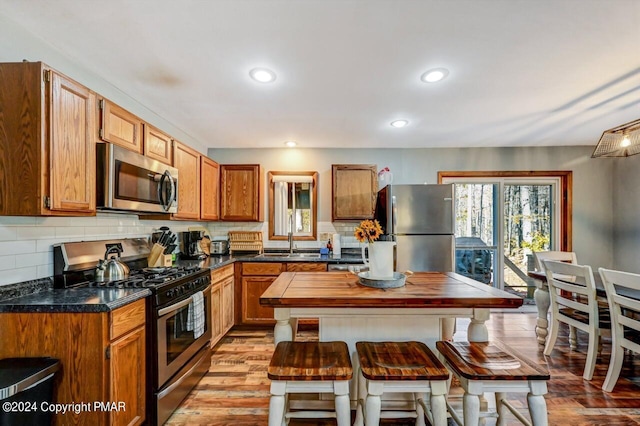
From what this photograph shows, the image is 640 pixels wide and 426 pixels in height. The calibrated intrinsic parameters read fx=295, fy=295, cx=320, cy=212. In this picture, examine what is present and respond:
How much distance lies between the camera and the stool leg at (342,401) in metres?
1.36

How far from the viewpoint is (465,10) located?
155 centimetres

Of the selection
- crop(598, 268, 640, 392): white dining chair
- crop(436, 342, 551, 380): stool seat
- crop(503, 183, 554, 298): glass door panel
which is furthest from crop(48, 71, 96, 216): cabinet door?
crop(503, 183, 554, 298): glass door panel

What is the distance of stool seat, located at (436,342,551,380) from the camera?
1340 millimetres

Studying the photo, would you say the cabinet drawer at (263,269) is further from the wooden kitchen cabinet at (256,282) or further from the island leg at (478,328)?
the island leg at (478,328)

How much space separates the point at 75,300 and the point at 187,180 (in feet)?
5.67

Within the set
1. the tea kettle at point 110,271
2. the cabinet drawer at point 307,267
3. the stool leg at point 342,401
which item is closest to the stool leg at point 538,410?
the stool leg at point 342,401

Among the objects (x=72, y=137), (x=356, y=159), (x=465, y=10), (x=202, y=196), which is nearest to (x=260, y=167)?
(x=202, y=196)

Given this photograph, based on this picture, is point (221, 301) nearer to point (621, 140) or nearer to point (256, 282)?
point (256, 282)

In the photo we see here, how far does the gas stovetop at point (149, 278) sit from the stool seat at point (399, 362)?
1370mm

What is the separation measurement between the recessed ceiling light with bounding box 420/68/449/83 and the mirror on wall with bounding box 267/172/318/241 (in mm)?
2228

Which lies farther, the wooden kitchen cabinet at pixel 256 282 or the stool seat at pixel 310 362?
the wooden kitchen cabinet at pixel 256 282

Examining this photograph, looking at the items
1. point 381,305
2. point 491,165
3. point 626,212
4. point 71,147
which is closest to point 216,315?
point 71,147

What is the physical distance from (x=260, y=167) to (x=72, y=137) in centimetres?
247

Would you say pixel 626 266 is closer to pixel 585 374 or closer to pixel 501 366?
pixel 585 374
